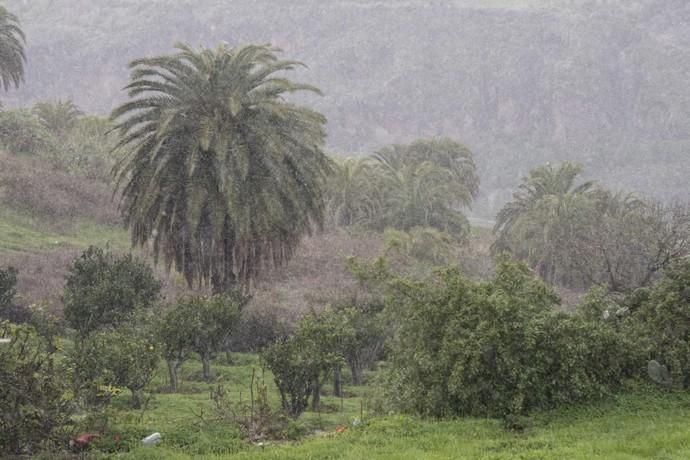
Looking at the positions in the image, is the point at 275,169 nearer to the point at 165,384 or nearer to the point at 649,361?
the point at 165,384

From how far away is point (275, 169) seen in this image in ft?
59.3

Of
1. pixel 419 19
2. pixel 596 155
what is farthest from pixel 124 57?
pixel 596 155

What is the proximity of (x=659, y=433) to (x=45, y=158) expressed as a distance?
3491cm

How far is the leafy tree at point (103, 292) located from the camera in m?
15.5

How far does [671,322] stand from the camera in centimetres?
991

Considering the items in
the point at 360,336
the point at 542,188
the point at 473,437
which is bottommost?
the point at 473,437

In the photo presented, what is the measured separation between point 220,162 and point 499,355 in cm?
1034

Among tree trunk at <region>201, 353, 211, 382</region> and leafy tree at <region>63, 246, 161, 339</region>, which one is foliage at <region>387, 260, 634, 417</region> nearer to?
tree trunk at <region>201, 353, 211, 382</region>

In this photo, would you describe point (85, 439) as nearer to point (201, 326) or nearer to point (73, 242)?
point (201, 326)

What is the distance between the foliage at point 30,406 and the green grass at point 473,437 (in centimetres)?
75

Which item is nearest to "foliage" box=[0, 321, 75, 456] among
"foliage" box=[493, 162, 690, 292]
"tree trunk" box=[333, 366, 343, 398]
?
"tree trunk" box=[333, 366, 343, 398]

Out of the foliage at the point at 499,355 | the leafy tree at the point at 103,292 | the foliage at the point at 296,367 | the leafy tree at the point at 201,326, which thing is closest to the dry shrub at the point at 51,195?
the leafy tree at the point at 103,292

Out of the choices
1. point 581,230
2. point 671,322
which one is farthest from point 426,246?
point 671,322

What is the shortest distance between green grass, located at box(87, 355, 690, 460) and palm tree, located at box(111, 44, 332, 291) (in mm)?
9059
